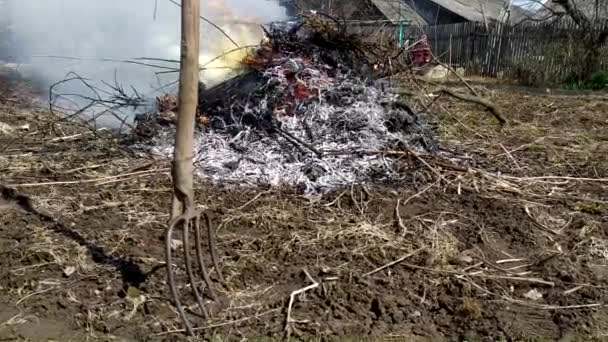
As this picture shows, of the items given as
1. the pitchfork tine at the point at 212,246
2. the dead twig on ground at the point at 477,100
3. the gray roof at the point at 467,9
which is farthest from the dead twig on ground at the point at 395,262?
the gray roof at the point at 467,9

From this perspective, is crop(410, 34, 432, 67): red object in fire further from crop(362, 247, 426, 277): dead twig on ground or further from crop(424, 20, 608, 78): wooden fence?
crop(424, 20, 608, 78): wooden fence

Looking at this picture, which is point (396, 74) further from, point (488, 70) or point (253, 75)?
point (488, 70)

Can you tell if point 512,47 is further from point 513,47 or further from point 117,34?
point 117,34

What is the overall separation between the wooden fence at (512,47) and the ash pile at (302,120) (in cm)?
937

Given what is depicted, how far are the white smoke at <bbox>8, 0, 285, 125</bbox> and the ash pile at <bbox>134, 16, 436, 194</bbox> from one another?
2.26m

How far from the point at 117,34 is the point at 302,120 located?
7217 mm

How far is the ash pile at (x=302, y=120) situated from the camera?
243 inches

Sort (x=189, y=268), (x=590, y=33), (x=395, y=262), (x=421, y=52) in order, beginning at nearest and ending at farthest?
(x=189, y=268) → (x=395, y=262) → (x=421, y=52) → (x=590, y=33)

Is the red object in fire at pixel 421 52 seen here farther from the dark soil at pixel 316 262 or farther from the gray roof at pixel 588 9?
the gray roof at pixel 588 9

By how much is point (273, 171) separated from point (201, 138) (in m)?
1.28

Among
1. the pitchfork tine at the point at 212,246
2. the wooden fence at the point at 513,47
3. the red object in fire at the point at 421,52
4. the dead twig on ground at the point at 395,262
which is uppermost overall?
the wooden fence at the point at 513,47

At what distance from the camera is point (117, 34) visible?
12.4 metres

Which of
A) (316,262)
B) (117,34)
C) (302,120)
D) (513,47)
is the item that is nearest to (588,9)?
(513,47)

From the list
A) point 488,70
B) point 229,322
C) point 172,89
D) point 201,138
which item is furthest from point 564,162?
point 488,70
